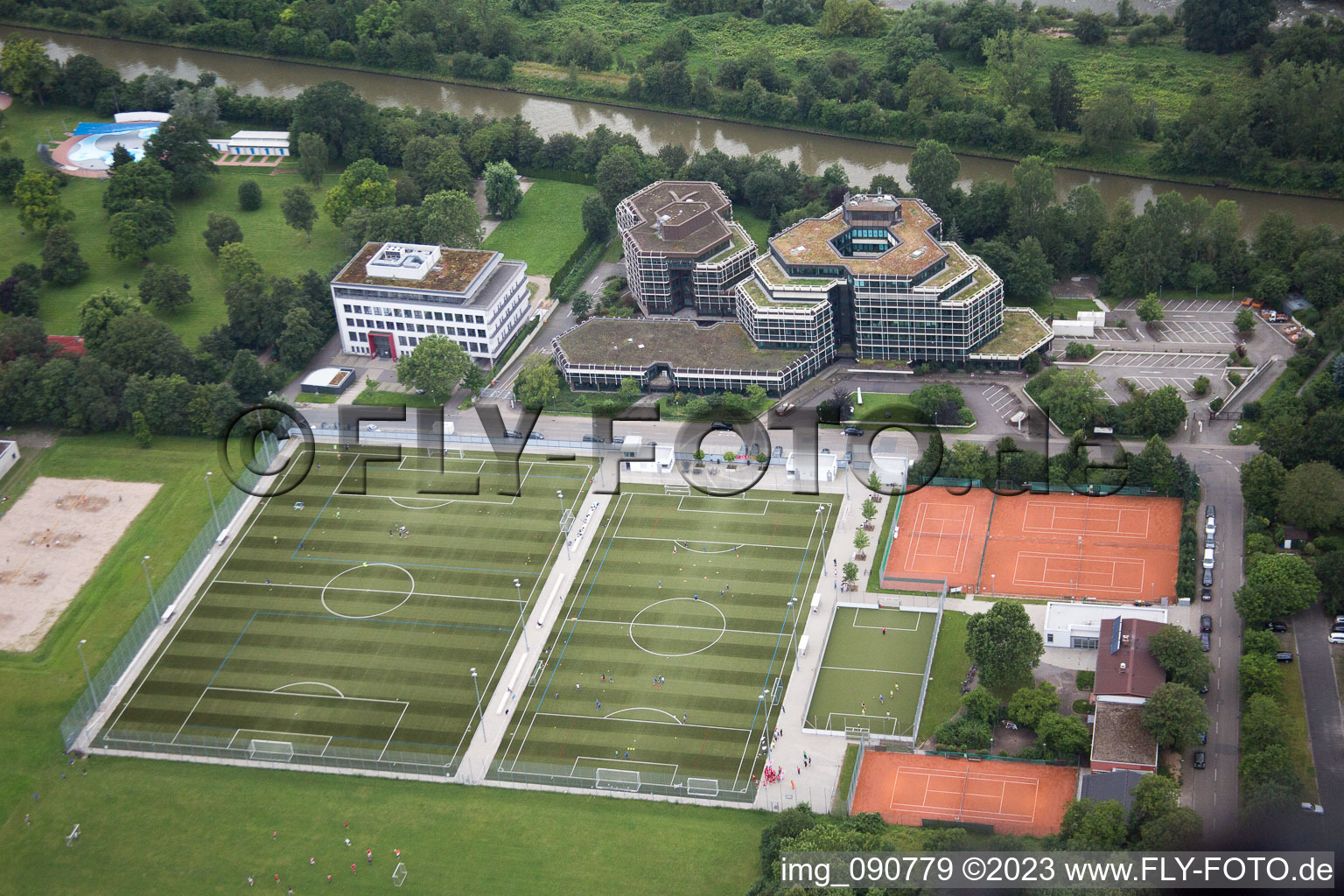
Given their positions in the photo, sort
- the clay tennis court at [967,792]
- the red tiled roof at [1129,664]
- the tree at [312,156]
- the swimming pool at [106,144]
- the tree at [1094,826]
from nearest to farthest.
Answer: the tree at [1094,826], the clay tennis court at [967,792], the red tiled roof at [1129,664], the tree at [312,156], the swimming pool at [106,144]

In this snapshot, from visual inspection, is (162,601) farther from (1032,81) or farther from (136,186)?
(1032,81)

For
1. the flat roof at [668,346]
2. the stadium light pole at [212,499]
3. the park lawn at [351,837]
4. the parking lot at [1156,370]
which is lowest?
the park lawn at [351,837]

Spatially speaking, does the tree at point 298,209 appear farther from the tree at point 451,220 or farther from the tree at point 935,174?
the tree at point 935,174

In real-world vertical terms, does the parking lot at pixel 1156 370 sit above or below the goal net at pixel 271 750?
above

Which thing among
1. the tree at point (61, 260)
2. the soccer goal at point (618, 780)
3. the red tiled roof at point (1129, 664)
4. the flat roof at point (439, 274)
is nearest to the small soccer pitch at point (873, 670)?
the red tiled roof at point (1129, 664)

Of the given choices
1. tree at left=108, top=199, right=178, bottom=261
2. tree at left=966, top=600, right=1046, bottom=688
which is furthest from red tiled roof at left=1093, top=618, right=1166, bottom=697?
tree at left=108, top=199, right=178, bottom=261

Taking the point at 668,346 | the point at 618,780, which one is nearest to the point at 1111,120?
the point at 668,346

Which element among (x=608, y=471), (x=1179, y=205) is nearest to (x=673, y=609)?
(x=608, y=471)
